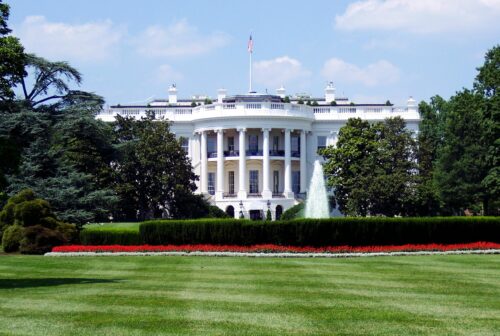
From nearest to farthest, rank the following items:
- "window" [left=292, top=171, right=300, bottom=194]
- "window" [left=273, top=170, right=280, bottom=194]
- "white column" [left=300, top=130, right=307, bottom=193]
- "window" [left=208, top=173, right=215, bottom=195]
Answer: "white column" [left=300, top=130, right=307, bottom=193], "window" [left=208, top=173, right=215, bottom=195], "window" [left=273, top=170, right=280, bottom=194], "window" [left=292, top=171, right=300, bottom=194]

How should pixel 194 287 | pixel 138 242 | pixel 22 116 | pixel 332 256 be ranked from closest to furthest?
pixel 194 287, pixel 332 256, pixel 138 242, pixel 22 116

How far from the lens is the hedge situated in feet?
123

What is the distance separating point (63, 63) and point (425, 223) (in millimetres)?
25774

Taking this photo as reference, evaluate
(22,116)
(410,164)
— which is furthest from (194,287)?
(410,164)

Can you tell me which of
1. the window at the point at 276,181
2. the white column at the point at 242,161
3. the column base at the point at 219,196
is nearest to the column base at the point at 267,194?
the white column at the point at 242,161

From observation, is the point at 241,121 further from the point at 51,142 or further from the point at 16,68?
the point at 16,68

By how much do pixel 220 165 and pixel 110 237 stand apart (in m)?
46.3

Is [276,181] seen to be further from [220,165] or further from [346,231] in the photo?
[346,231]

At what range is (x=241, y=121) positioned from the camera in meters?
86.6

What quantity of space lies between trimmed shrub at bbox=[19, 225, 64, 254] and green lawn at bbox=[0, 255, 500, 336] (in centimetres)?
894

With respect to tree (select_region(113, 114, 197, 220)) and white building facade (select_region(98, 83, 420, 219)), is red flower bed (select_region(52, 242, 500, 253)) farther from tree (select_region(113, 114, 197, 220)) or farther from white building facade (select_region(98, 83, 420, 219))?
white building facade (select_region(98, 83, 420, 219))

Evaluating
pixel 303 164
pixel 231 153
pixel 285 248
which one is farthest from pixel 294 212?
pixel 285 248

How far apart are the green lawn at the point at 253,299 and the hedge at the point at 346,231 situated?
7.30 metres

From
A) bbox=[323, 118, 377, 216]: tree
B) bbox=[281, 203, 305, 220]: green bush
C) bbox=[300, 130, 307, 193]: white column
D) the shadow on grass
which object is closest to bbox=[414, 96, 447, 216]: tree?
bbox=[323, 118, 377, 216]: tree
